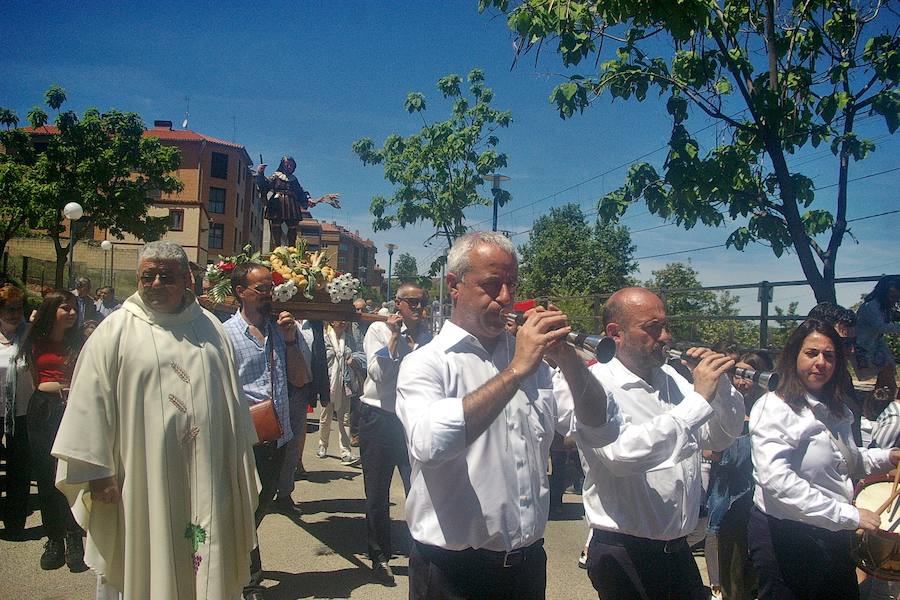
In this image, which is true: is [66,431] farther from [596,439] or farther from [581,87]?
[581,87]

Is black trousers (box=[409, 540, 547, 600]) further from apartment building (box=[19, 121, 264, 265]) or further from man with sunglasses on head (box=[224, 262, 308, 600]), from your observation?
apartment building (box=[19, 121, 264, 265])

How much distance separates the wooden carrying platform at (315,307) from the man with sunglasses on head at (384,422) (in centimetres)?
36

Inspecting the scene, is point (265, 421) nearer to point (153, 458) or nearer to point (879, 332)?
point (153, 458)

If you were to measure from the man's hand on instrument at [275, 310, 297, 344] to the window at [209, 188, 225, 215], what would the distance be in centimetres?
5918

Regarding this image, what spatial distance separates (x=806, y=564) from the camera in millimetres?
3252

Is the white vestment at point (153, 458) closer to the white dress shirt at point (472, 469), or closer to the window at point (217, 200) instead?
the white dress shirt at point (472, 469)

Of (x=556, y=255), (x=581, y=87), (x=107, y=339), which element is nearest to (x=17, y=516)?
(x=107, y=339)

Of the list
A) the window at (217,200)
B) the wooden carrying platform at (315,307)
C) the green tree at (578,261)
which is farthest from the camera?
the window at (217,200)

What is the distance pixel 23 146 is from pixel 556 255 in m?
32.5

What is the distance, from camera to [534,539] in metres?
2.47

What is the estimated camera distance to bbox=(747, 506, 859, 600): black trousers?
3229mm

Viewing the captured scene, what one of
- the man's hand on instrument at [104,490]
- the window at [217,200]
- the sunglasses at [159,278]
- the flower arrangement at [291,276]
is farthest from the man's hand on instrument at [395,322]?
the window at [217,200]

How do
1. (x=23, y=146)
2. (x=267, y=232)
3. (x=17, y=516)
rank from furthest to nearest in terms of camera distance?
(x=23, y=146) → (x=267, y=232) → (x=17, y=516)

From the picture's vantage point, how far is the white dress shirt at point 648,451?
2627mm
